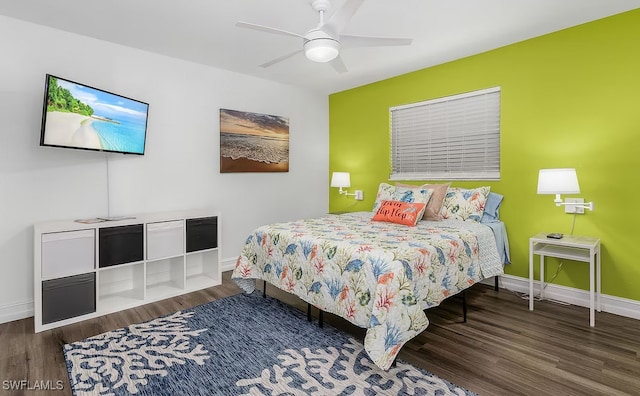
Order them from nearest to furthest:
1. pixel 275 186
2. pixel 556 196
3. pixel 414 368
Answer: pixel 414 368
pixel 556 196
pixel 275 186

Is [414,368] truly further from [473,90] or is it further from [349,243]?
[473,90]

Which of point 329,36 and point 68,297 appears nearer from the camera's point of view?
point 329,36

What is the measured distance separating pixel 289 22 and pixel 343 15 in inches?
32.7

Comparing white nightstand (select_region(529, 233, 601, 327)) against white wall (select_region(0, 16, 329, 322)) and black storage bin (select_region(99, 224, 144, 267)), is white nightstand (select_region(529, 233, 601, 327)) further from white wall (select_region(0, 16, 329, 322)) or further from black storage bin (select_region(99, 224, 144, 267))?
black storage bin (select_region(99, 224, 144, 267))

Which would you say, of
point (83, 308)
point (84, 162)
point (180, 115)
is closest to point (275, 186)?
point (180, 115)

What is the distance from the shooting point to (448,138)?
3945mm

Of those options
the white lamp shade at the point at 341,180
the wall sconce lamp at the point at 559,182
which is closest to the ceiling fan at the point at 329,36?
the wall sconce lamp at the point at 559,182

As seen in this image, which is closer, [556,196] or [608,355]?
[608,355]

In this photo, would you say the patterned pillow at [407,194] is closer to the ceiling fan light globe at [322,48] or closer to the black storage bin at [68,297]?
the ceiling fan light globe at [322,48]

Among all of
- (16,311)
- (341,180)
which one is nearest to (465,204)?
(341,180)

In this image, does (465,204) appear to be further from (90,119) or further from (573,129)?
(90,119)

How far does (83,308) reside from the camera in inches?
107

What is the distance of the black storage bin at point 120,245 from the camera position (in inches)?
111

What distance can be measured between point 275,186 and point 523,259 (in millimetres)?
3155
